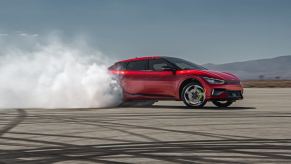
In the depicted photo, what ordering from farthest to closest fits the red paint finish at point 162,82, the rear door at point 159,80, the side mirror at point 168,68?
the side mirror at point 168,68, the rear door at point 159,80, the red paint finish at point 162,82

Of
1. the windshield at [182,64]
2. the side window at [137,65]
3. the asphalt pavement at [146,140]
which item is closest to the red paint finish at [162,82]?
the side window at [137,65]

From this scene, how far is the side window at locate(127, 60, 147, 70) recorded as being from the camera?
13.9 metres

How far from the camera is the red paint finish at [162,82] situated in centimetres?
1270

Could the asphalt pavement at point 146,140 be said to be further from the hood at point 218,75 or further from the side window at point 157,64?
the side window at point 157,64

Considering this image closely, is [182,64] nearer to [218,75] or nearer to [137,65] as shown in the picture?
[218,75]

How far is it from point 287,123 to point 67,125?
3888 millimetres

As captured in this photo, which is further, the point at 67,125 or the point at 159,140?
the point at 67,125

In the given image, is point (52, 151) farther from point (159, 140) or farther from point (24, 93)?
point (24, 93)

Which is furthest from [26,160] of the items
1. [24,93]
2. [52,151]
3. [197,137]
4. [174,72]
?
[24,93]

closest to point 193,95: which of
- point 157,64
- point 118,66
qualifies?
point 157,64

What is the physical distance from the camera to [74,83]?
14883 millimetres

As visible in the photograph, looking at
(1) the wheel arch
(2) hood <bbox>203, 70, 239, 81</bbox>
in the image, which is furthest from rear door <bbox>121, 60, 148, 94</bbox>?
(2) hood <bbox>203, 70, 239, 81</bbox>

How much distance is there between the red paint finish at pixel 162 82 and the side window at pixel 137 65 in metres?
0.10

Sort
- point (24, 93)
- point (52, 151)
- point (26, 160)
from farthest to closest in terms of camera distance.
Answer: point (24, 93) < point (52, 151) < point (26, 160)
